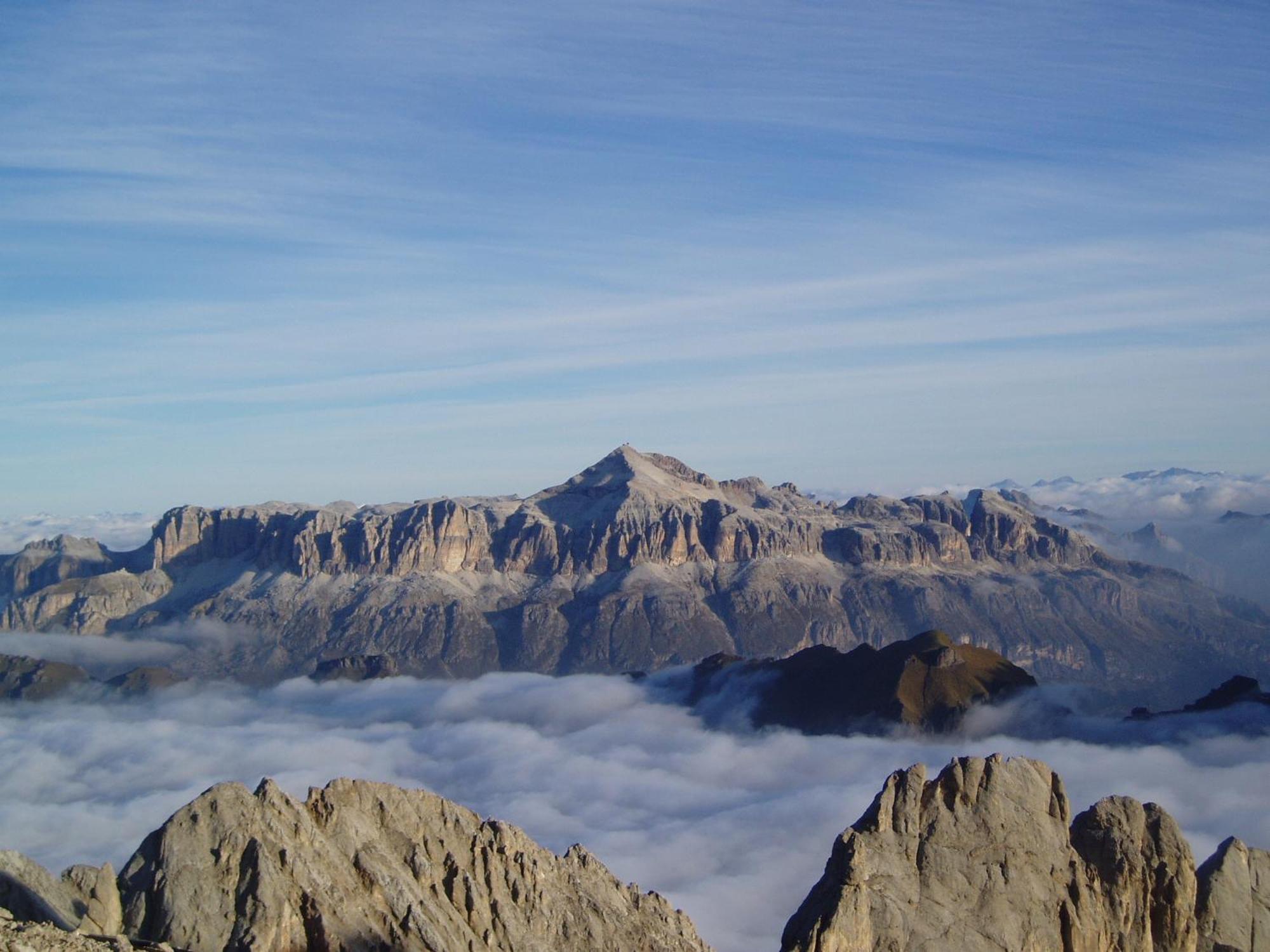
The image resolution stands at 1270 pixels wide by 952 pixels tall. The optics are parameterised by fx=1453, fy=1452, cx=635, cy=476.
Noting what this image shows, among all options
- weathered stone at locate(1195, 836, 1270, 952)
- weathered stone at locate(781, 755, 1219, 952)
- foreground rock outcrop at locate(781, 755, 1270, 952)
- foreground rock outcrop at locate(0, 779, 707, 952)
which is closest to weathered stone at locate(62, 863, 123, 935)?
foreground rock outcrop at locate(0, 779, 707, 952)

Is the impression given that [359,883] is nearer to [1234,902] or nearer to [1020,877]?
[1020,877]

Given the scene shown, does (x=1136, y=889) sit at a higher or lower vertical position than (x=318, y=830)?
lower

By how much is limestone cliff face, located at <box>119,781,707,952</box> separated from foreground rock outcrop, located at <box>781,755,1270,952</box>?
15214 mm

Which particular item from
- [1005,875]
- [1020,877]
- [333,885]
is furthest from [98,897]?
[1020,877]

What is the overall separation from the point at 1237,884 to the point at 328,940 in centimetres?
5959

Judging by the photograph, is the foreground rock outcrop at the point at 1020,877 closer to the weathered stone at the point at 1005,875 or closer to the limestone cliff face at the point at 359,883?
the weathered stone at the point at 1005,875

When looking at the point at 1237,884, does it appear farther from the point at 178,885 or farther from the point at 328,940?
the point at 178,885

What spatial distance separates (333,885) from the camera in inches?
3041

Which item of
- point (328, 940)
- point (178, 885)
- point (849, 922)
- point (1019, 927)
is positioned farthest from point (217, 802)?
point (1019, 927)

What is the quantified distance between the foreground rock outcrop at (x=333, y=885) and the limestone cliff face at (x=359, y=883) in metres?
0.08

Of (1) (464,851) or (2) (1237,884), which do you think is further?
(2) (1237,884)

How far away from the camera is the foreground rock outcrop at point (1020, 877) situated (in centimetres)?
8625

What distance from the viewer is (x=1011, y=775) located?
9475 centimetres

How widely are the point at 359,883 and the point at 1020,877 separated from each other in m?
40.3
